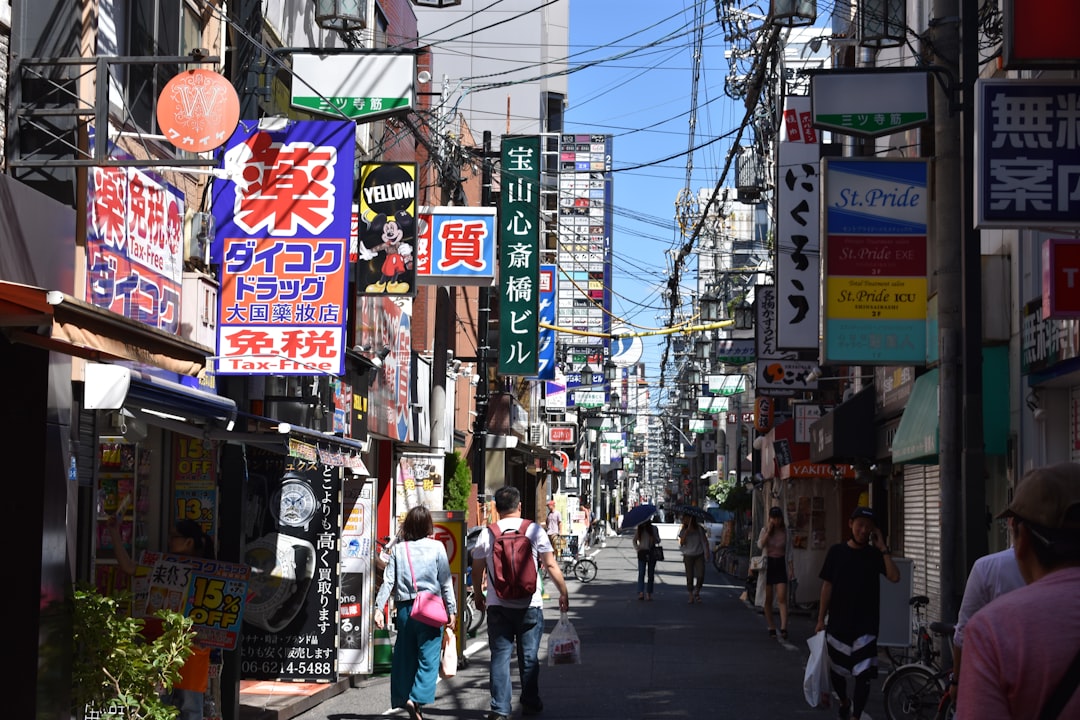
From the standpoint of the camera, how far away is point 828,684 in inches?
449

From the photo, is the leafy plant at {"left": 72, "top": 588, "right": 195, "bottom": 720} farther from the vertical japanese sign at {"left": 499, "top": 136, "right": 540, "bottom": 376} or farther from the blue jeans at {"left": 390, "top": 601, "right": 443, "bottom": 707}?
the vertical japanese sign at {"left": 499, "top": 136, "right": 540, "bottom": 376}

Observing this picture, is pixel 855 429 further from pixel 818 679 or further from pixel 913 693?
pixel 818 679

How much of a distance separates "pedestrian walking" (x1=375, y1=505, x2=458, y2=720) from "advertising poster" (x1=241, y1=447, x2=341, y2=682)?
1563 mm

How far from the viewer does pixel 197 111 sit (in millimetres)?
10477

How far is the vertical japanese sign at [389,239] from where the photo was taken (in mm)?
16234

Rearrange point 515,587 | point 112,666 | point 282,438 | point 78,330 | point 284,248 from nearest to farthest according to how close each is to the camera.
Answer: point 78,330, point 112,666, point 282,438, point 515,587, point 284,248

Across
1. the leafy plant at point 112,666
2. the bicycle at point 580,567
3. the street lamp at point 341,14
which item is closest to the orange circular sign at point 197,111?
the leafy plant at point 112,666

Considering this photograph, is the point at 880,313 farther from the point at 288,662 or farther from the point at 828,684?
the point at 288,662

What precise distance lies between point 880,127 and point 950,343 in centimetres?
256

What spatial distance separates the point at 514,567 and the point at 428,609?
2.81ft

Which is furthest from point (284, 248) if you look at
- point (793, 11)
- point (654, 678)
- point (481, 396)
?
point (481, 396)

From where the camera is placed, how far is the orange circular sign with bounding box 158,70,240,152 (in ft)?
34.2

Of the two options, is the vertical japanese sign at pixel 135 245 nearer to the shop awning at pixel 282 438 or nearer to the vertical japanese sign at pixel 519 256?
the shop awning at pixel 282 438

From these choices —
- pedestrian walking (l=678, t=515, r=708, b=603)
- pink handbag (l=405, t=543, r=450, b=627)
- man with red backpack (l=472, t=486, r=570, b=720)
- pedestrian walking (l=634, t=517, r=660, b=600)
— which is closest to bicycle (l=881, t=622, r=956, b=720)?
man with red backpack (l=472, t=486, r=570, b=720)
